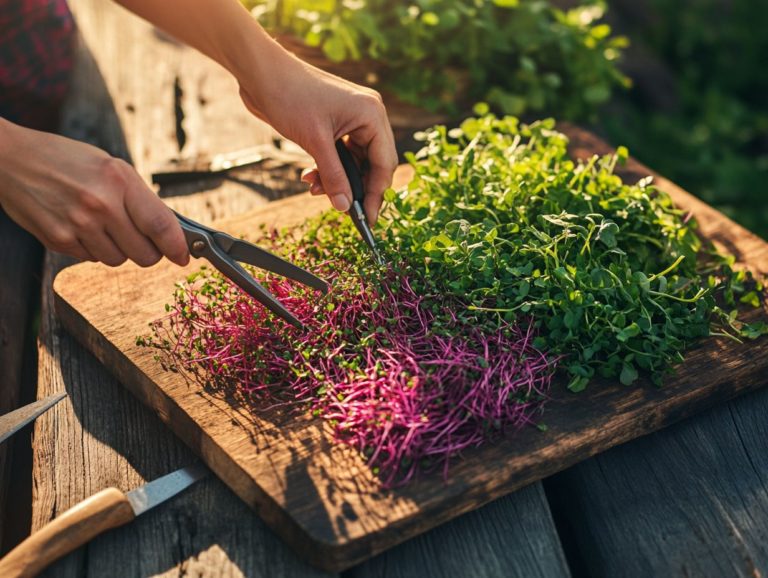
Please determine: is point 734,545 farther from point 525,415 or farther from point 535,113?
point 535,113

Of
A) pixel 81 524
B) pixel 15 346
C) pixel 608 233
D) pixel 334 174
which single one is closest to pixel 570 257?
pixel 608 233

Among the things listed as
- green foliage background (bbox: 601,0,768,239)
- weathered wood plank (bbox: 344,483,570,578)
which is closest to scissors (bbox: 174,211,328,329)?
weathered wood plank (bbox: 344,483,570,578)

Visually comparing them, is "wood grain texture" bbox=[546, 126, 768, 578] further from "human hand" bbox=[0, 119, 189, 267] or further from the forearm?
the forearm

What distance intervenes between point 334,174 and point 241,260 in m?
0.33

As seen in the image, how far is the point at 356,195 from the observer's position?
205 cm

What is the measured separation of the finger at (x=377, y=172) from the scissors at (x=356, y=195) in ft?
0.06

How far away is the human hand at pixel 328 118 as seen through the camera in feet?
6.63

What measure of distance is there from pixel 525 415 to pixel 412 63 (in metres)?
1.66

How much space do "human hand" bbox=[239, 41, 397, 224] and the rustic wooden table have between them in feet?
2.34

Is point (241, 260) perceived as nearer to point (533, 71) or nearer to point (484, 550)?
point (484, 550)

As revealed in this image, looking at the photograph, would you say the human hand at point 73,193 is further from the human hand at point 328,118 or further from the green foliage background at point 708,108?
the green foliage background at point 708,108

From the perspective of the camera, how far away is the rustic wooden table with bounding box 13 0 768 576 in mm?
1592

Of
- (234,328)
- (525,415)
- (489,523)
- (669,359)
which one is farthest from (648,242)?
(234,328)

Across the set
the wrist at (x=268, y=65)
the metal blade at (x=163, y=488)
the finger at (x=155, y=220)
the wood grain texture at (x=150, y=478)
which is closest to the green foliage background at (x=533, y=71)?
the wood grain texture at (x=150, y=478)
